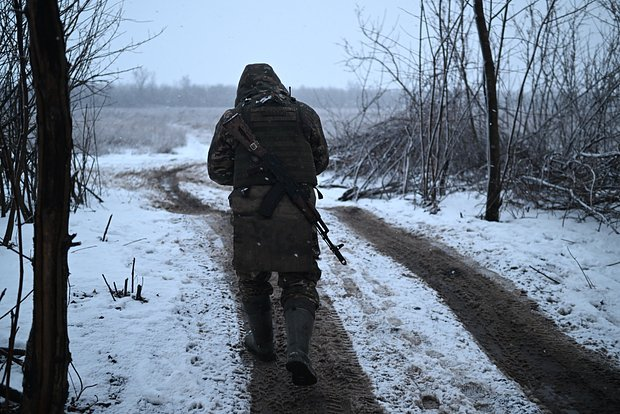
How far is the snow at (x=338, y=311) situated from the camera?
2.47 metres

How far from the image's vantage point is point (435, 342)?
308cm

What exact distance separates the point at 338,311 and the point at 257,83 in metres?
1.98

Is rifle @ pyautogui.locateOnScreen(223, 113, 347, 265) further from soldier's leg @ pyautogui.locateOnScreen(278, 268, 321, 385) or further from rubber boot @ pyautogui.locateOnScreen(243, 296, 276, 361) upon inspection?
rubber boot @ pyautogui.locateOnScreen(243, 296, 276, 361)

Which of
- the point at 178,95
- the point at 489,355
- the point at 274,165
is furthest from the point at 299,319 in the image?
the point at 178,95

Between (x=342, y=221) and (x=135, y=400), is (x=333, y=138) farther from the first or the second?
(x=135, y=400)

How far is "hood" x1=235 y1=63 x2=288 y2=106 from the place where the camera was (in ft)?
9.92

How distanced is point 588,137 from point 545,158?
82 centimetres

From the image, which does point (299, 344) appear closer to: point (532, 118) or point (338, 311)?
point (338, 311)

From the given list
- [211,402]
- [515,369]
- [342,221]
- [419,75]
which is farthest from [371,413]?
[419,75]

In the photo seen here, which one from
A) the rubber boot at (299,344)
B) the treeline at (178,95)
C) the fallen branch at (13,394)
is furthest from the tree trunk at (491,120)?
the treeline at (178,95)

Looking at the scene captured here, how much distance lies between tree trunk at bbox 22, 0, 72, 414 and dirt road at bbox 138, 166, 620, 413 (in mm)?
1106

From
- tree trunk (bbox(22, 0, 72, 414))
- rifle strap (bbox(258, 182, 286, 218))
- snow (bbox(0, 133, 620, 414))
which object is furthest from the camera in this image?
rifle strap (bbox(258, 182, 286, 218))

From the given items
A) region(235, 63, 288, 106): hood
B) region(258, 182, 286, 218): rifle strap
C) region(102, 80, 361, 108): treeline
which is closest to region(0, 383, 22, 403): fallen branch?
region(258, 182, 286, 218): rifle strap

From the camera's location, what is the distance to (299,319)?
101 inches
